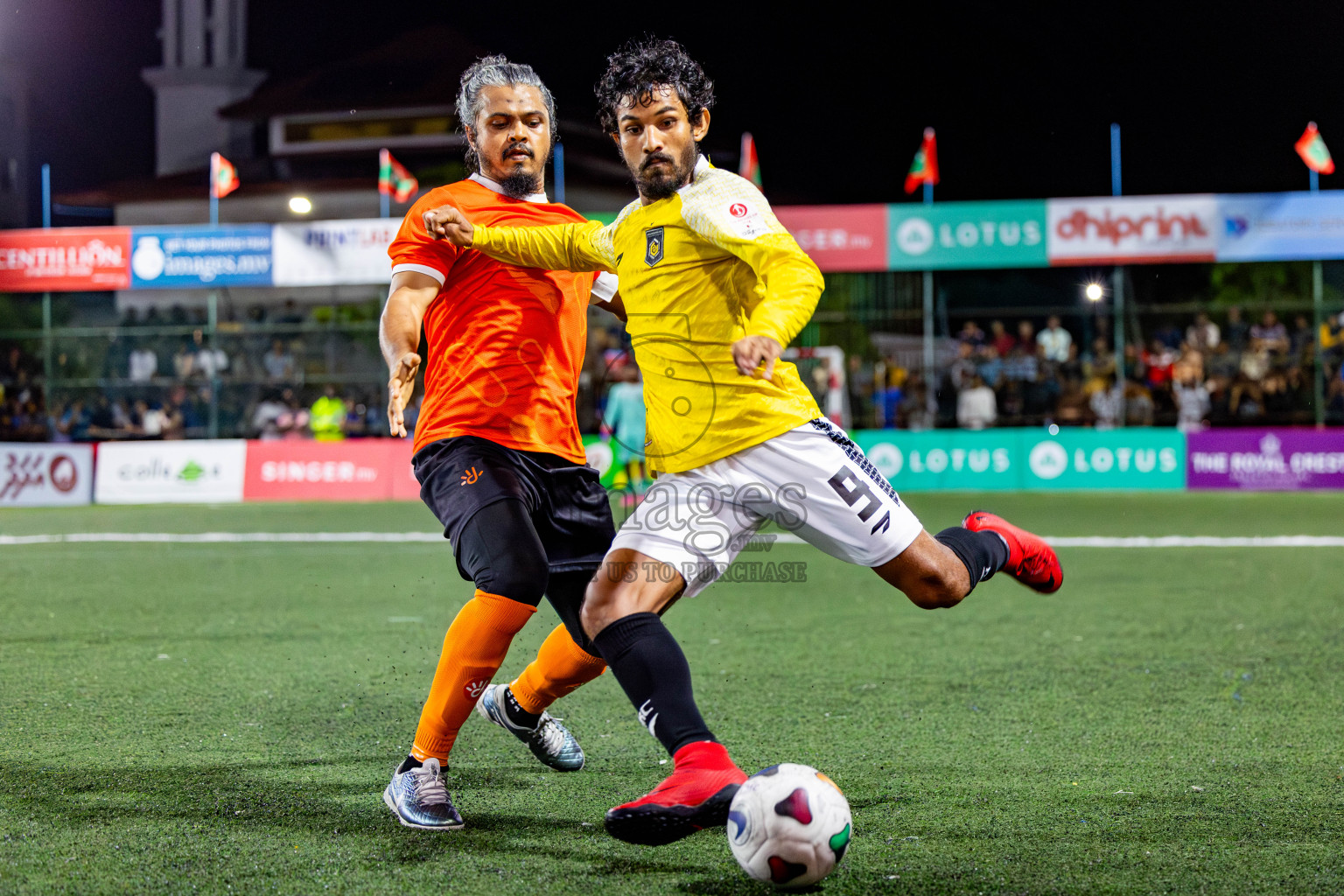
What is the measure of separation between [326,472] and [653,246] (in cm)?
1626

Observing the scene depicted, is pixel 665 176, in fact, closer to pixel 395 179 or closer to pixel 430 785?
pixel 430 785

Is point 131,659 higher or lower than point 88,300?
lower

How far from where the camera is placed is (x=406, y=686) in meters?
5.27

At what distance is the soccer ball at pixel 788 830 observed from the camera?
8.77 ft

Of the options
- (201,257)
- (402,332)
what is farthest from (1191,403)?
(402,332)

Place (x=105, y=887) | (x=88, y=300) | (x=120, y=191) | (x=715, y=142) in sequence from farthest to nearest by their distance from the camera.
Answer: (x=715, y=142), (x=120, y=191), (x=88, y=300), (x=105, y=887)

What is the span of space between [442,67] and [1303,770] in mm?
48078

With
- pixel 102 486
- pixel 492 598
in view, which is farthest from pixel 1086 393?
pixel 492 598

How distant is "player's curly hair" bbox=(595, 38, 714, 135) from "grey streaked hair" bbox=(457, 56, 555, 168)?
0.47m

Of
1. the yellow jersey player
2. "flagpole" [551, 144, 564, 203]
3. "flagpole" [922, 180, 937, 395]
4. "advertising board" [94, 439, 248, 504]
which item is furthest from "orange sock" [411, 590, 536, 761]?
"flagpole" [551, 144, 564, 203]

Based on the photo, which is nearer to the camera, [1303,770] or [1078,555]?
[1303,770]

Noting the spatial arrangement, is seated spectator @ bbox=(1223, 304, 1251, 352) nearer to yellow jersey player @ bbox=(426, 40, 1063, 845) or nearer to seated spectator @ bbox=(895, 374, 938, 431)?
seated spectator @ bbox=(895, 374, 938, 431)

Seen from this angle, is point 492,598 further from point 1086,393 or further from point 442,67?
point 442,67

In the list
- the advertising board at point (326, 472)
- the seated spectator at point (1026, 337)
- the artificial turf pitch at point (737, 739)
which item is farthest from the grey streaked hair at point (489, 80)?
the seated spectator at point (1026, 337)
